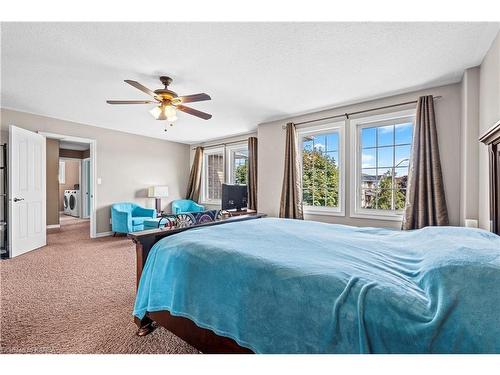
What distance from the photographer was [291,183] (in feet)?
13.4

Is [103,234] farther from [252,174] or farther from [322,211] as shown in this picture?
[322,211]

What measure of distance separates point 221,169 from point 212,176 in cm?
36

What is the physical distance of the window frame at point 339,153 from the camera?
12.2 feet

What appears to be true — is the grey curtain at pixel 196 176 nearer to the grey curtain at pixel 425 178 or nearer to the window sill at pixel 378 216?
the window sill at pixel 378 216

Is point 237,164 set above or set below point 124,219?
above

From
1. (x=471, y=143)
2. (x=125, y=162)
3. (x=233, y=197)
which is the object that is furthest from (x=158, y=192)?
(x=471, y=143)

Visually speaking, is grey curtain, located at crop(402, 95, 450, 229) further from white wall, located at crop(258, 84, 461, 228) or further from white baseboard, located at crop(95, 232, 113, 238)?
white baseboard, located at crop(95, 232, 113, 238)

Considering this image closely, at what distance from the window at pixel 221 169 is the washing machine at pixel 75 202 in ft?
15.3

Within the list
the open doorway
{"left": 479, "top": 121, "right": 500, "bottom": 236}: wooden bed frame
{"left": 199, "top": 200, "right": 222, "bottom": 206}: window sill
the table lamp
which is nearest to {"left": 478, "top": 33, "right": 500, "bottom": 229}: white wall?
{"left": 479, "top": 121, "right": 500, "bottom": 236}: wooden bed frame

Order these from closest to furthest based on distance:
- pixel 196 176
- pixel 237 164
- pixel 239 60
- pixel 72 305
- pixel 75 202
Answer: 1. pixel 72 305
2. pixel 239 60
3. pixel 237 164
4. pixel 196 176
5. pixel 75 202

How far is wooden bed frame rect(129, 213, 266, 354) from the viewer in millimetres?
1312

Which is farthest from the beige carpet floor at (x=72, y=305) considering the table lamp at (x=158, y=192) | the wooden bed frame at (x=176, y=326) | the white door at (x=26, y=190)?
the table lamp at (x=158, y=192)

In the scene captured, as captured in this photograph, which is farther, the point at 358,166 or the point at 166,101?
the point at 358,166

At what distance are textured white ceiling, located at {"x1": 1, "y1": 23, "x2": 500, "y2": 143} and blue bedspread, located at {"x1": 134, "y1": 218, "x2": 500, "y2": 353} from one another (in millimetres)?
1603
